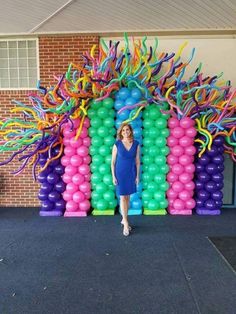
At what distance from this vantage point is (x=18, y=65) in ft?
16.4

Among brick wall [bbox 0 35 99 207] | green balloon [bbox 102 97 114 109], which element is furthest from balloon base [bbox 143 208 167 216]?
brick wall [bbox 0 35 99 207]

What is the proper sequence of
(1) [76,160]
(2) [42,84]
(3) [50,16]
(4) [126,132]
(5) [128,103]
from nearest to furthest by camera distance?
1. (4) [126,132]
2. (3) [50,16]
3. (5) [128,103]
4. (1) [76,160]
5. (2) [42,84]

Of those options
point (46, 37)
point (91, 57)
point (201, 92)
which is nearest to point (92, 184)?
point (91, 57)

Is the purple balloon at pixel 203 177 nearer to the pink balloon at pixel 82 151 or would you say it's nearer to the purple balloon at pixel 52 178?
the pink balloon at pixel 82 151

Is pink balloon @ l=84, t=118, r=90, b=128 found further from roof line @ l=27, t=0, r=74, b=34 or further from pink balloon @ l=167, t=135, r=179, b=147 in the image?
roof line @ l=27, t=0, r=74, b=34

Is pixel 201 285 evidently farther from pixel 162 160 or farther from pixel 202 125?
pixel 202 125

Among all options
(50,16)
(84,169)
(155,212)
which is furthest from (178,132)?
(50,16)

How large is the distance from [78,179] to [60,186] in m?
0.32

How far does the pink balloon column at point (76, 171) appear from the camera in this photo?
14.6ft

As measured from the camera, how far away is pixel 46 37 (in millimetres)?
4852

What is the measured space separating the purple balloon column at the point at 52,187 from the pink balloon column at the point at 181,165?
1.66 m

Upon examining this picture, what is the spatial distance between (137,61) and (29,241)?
9.34ft

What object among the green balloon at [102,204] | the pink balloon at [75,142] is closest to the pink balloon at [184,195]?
the green balloon at [102,204]

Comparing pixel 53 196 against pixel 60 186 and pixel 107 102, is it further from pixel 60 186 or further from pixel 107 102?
pixel 107 102
